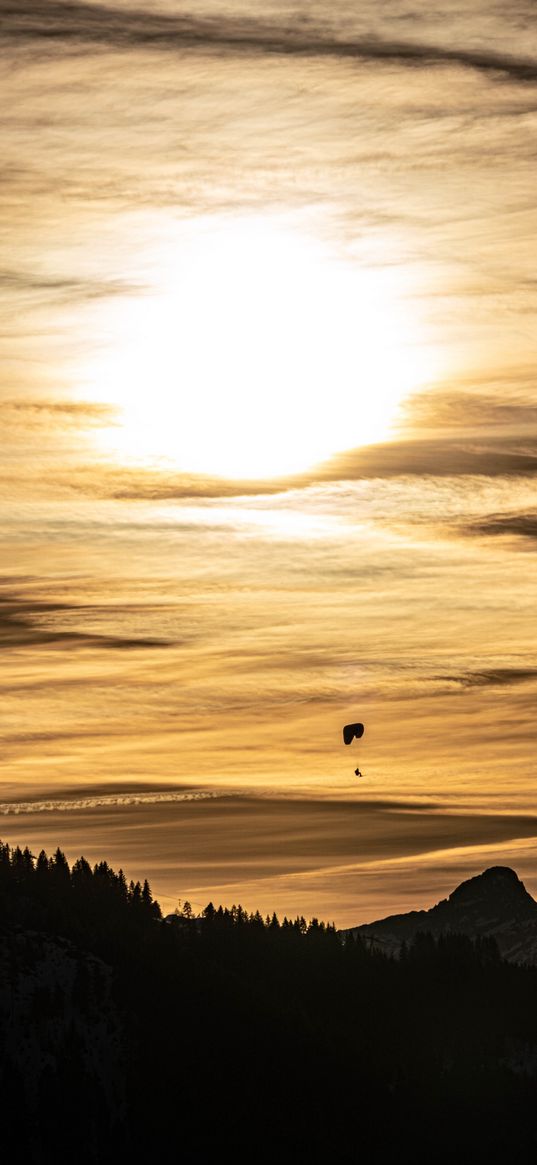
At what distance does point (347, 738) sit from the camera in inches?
7790
